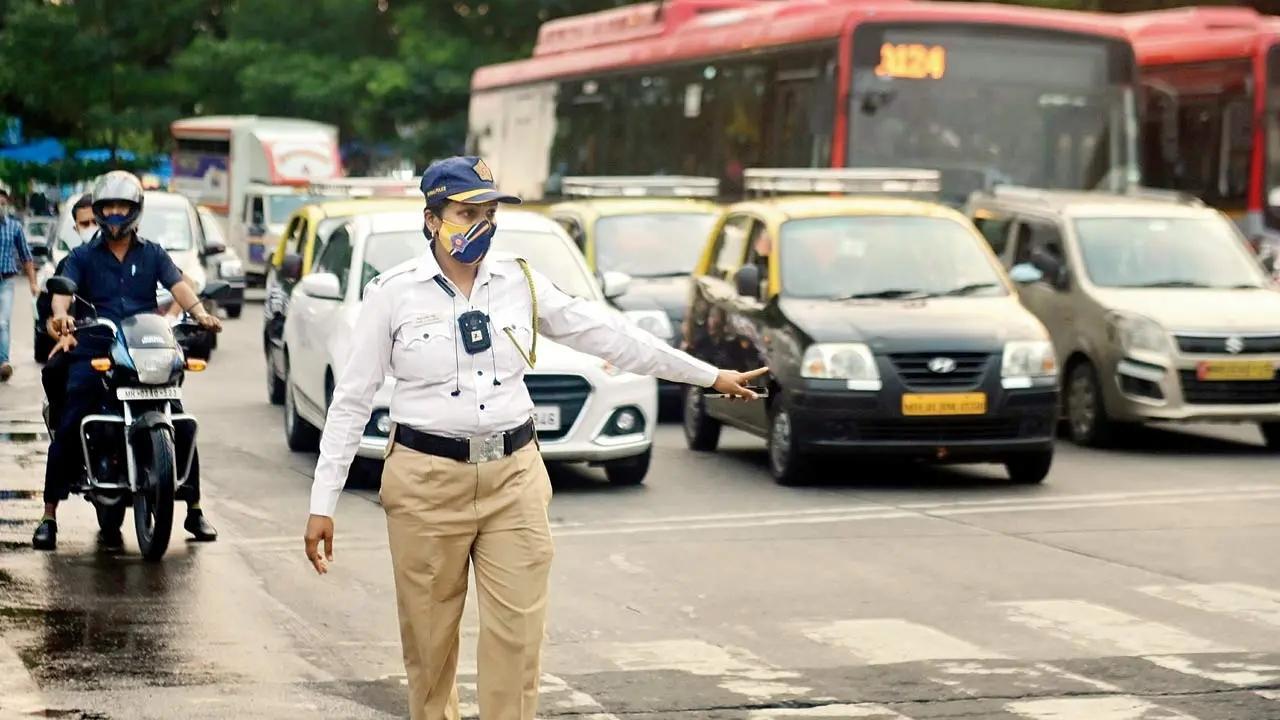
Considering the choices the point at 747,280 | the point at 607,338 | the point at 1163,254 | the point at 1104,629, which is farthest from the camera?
the point at 1163,254

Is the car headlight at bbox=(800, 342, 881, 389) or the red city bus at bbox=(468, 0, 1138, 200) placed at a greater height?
the red city bus at bbox=(468, 0, 1138, 200)

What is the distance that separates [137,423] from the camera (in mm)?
10805

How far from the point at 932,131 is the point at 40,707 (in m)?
15.5

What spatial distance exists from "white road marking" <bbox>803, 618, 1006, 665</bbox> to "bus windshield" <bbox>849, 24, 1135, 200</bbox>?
504 inches

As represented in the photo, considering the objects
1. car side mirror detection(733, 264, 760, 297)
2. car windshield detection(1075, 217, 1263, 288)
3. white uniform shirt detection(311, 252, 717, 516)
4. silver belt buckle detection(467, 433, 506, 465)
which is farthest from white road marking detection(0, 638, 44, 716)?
car windshield detection(1075, 217, 1263, 288)

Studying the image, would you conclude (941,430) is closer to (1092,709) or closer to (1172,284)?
(1172,284)

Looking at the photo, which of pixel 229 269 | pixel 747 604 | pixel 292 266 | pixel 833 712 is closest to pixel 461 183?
pixel 833 712

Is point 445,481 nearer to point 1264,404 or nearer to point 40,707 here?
point 40,707

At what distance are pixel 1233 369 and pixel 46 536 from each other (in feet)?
27.7

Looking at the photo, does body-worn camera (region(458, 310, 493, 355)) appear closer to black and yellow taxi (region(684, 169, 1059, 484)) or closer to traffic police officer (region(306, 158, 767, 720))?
traffic police officer (region(306, 158, 767, 720))

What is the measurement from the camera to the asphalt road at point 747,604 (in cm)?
770

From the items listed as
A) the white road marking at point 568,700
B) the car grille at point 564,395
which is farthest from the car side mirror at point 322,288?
the white road marking at point 568,700

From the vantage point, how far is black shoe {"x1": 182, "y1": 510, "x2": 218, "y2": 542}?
11.2m

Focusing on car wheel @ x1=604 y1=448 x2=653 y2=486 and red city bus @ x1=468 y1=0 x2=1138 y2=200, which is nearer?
car wheel @ x1=604 y1=448 x2=653 y2=486
